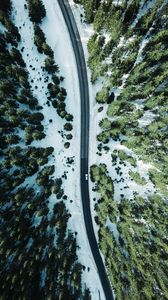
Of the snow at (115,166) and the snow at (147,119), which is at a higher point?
the snow at (147,119)

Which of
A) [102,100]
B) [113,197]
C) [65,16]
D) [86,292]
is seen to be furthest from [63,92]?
[86,292]

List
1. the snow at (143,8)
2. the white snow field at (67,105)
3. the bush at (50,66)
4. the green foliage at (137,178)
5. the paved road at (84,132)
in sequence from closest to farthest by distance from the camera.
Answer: the bush at (50,66) → the snow at (143,8) → the green foliage at (137,178) → the white snow field at (67,105) → the paved road at (84,132)

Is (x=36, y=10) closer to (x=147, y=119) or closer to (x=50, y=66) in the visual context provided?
(x=50, y=66)

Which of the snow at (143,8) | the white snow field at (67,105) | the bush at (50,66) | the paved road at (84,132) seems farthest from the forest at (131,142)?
the bush at (50,66)

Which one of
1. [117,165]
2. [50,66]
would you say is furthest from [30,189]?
[50,66]

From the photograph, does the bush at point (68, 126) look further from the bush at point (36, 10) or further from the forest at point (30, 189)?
the bush at point (36, 10)

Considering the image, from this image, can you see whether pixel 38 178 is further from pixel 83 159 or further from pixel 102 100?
pixel 102 100

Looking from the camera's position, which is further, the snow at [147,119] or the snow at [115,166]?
the snow at [115,166]
